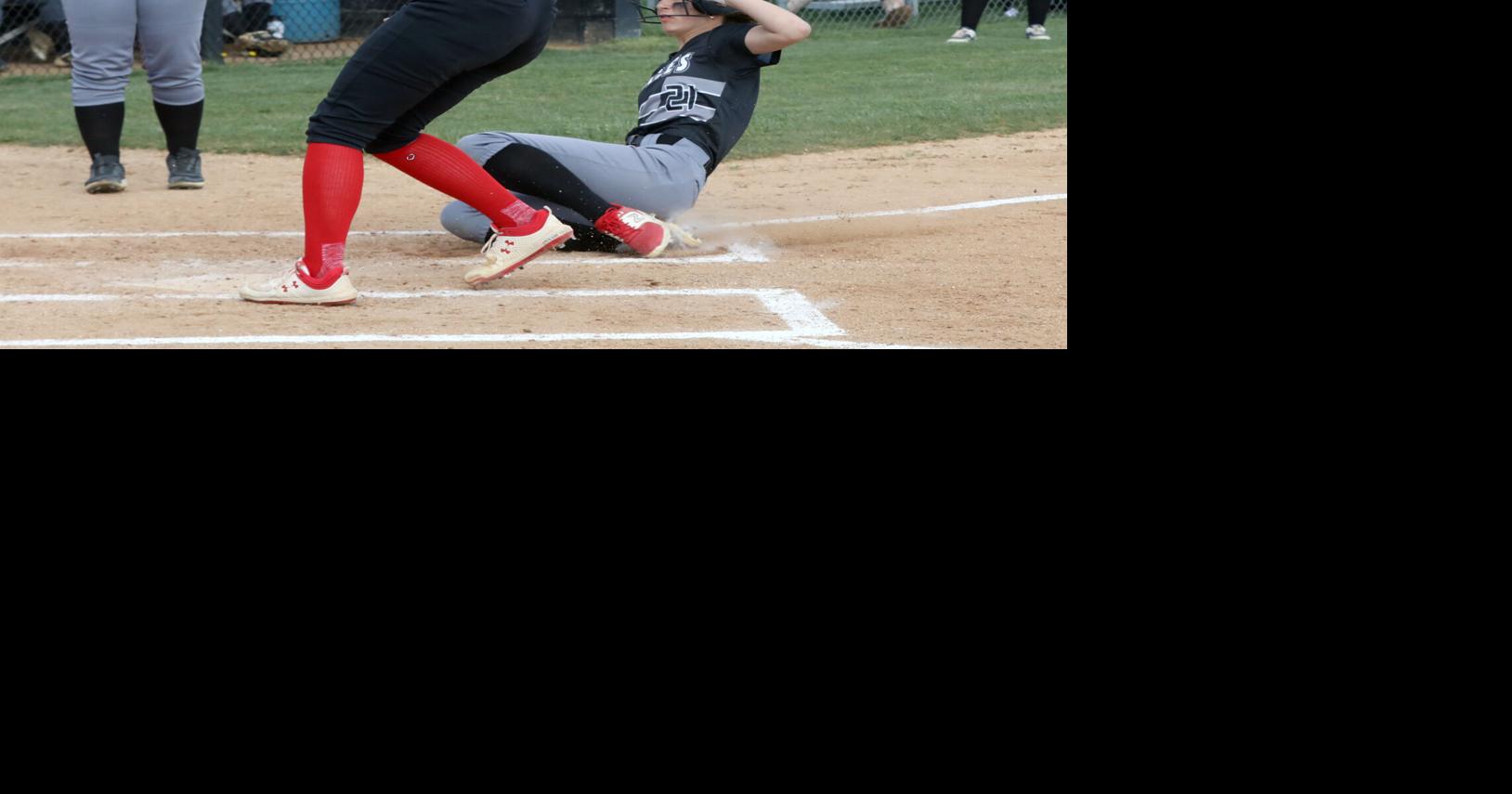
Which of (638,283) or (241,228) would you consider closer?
(638,283)

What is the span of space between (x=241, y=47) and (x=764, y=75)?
5381 mm

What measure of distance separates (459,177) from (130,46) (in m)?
2.76

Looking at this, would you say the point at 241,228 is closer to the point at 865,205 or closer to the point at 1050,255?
the point at 865,205

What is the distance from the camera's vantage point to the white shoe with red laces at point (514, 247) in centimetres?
482

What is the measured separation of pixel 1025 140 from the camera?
8773mm

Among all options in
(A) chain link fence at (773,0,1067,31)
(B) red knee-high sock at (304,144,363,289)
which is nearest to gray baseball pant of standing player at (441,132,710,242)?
(B) red knee-high sock at (304,144,363,289)

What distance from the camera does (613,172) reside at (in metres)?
5.41

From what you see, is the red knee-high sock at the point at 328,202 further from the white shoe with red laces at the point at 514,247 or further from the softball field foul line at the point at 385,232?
the softball field foul line at the point at 385,232

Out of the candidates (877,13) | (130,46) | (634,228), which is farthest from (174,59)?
(877,13)

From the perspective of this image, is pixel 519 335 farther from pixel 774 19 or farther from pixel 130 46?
pixel 130 46

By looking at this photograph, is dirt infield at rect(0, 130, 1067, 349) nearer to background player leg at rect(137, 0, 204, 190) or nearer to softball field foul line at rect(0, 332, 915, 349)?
softball field foul line at rect(0, 332, 915, 349)

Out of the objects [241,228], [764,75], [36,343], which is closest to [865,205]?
[241,228]

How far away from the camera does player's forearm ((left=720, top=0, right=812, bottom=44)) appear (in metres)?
5.16

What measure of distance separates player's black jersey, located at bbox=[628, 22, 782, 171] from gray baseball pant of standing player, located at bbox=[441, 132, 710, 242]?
7 cm
